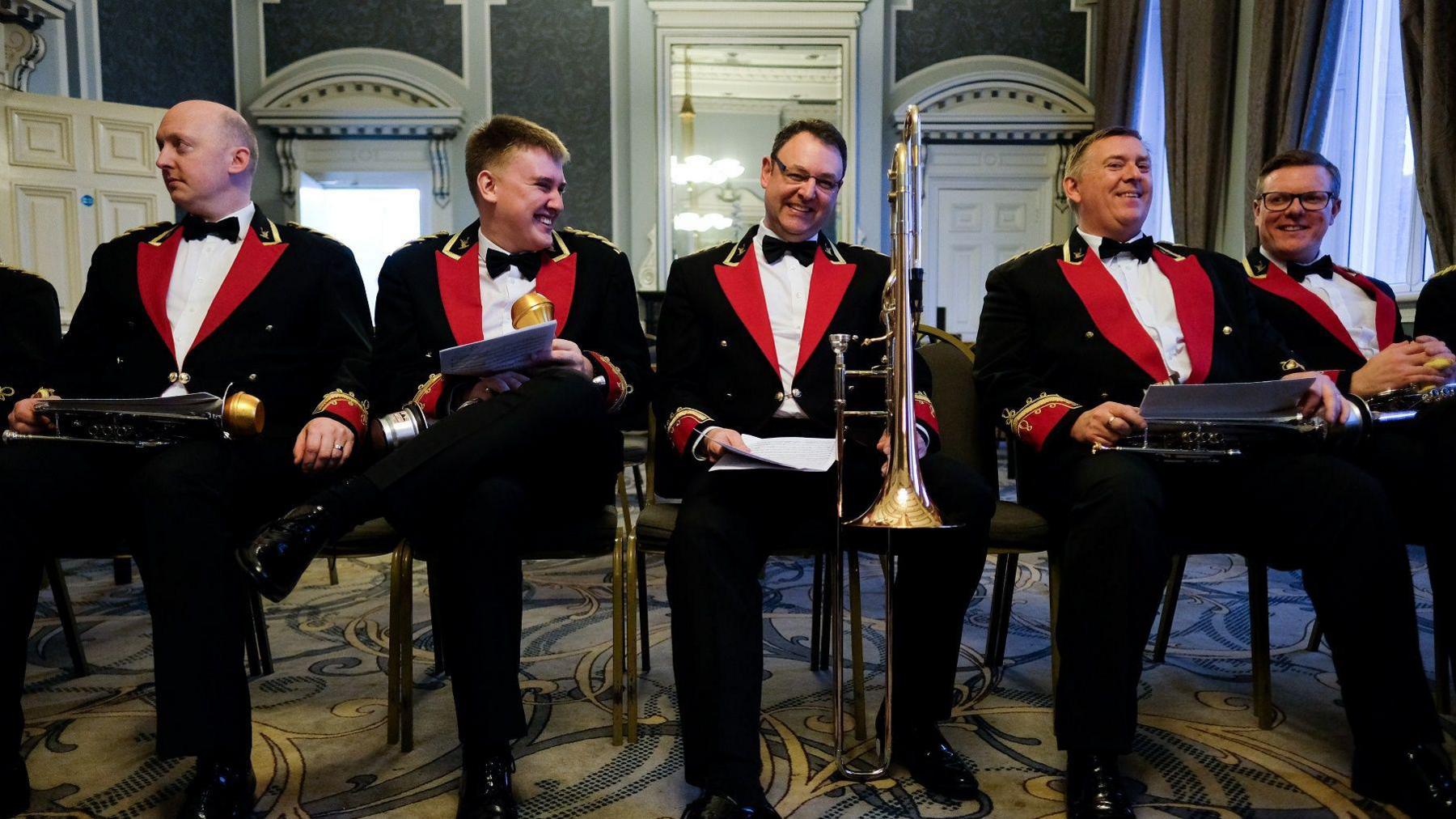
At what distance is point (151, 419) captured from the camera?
1.72 metres

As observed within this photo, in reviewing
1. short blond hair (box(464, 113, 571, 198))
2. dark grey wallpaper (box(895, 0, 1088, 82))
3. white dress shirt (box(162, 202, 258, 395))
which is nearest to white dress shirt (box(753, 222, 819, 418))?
short blond hair (box(464, 113, 571, 198))

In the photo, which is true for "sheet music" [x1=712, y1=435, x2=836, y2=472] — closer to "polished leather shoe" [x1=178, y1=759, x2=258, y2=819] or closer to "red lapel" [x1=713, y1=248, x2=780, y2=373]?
"red lapel" [x1=713, y1=248, x2=780, y2=373]

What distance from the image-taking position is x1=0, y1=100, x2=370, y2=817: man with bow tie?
4.96ft

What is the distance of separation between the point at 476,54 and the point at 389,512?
5929mm

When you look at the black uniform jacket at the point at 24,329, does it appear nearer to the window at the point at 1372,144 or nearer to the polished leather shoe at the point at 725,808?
the polished leather shoe at the point at 725,808

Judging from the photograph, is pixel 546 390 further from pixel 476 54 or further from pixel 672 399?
pixel 476 54

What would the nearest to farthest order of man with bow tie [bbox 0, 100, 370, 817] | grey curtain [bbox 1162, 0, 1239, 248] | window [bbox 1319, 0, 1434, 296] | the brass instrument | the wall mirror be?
man with bow tie [bbox 0, 100, 370, 817]
the brass instrument
window [bbox 1319, 0, 1434, 296]
grey curtain [bbox 1162, 0, 1239, 248]
the wall mirror

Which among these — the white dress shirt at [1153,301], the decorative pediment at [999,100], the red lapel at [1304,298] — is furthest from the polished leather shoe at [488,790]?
the decorative pediment at [999,100]

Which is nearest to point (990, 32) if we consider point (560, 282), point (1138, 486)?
point (560, 282)

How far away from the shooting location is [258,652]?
7.42 ft

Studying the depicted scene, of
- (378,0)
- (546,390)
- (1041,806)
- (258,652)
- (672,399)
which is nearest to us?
(1041,806)

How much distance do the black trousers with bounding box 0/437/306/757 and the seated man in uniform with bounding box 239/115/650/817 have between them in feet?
0.40

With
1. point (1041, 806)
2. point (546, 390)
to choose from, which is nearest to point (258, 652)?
point (546, 390)

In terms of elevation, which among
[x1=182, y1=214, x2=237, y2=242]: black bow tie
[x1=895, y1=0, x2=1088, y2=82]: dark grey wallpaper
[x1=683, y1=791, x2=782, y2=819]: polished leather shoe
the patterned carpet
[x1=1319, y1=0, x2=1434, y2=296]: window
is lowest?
the patterned carpet
